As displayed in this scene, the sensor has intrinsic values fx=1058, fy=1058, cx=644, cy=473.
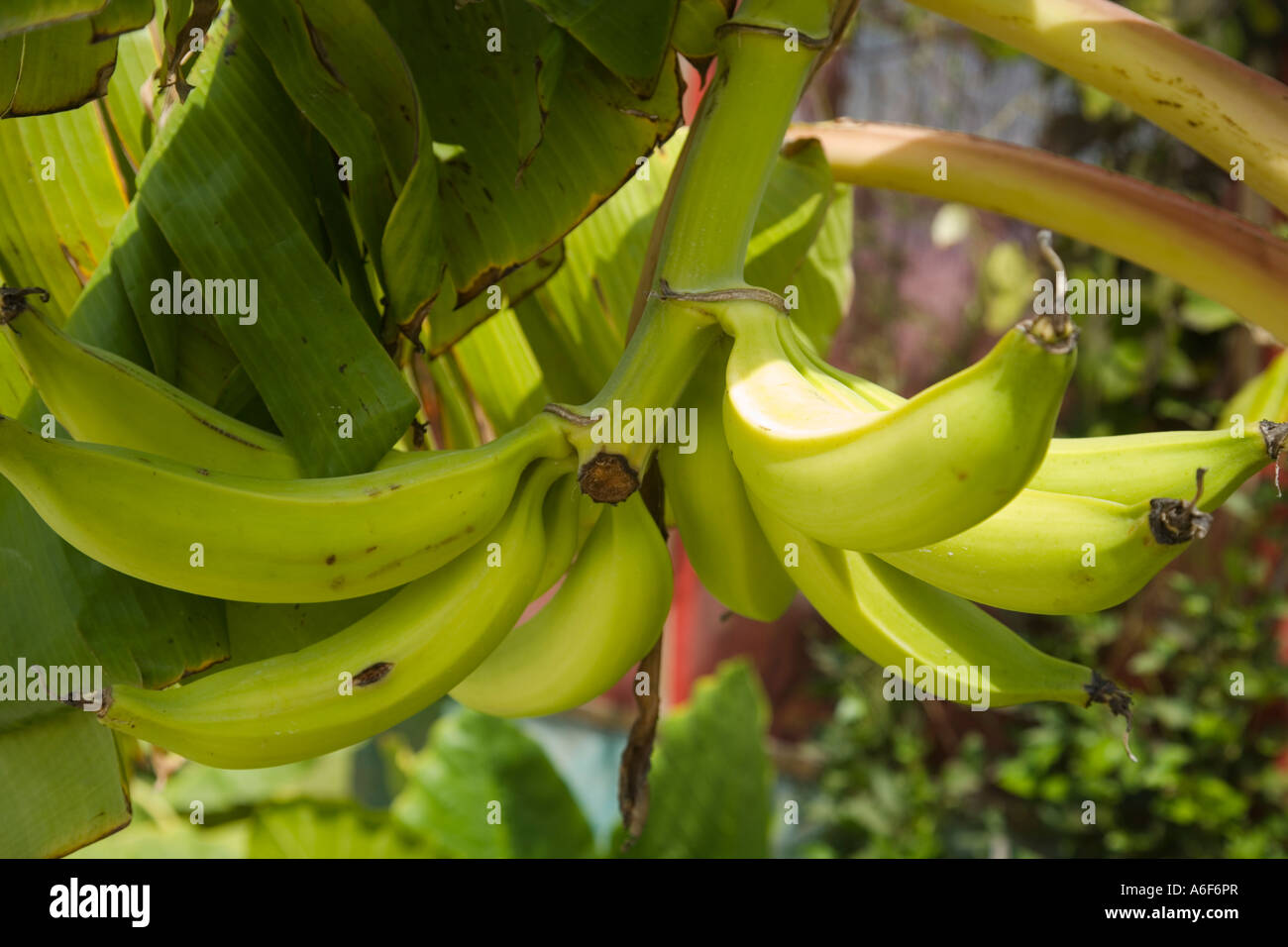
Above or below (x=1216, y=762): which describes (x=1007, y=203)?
above

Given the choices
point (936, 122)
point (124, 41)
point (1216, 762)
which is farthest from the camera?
point (936, 122)

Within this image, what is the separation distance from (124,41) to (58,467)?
315mm

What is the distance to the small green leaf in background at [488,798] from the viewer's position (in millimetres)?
1427

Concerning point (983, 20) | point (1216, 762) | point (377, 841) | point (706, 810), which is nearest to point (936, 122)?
point (1216, 762)

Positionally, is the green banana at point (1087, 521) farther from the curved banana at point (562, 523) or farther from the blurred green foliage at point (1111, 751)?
the blurred green foliage at point (1111, 751)

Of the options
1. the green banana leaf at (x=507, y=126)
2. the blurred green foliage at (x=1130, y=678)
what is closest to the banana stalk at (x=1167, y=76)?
the green banana leaf at (x=507, y=126)

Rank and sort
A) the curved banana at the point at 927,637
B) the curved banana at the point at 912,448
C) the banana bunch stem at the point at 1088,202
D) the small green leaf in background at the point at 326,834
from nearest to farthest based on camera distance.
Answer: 1. the curved banana at the point at 912,448
2. the curved banana at the point at 927,637
3. the banana bunch stem at the point at 1088,202
4. the small green leaf in background at the point at 326,834

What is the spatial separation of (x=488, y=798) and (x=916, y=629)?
1141 millimetres

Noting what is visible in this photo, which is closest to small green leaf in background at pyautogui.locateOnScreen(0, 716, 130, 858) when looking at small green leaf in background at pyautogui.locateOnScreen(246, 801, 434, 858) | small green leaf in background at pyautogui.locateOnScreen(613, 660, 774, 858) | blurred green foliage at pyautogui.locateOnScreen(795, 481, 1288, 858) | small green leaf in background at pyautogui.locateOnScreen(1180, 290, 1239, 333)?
small green leaf in background at pyautogui.locateOnScreen(246, 801, 434, 858)

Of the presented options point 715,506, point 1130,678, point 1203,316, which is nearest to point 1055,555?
point 715,506

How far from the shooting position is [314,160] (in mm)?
493

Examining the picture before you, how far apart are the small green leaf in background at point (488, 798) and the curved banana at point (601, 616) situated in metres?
1.00

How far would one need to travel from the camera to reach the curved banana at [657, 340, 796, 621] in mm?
454
